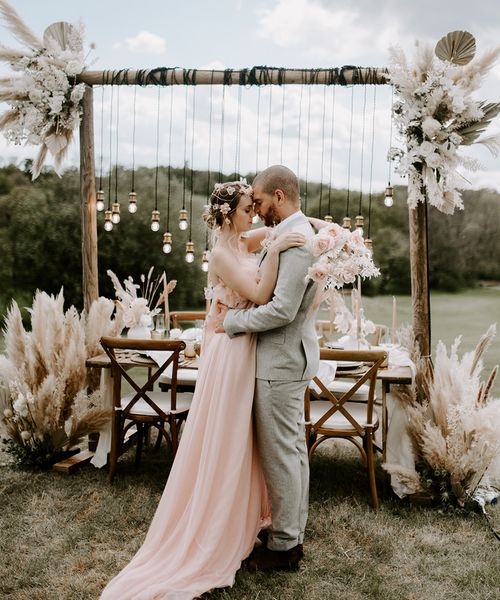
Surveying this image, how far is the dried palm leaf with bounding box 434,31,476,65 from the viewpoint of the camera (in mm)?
3545

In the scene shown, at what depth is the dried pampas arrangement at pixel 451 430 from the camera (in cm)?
337

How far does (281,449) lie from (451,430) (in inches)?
52.8

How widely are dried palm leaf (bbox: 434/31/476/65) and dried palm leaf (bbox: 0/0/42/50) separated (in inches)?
108

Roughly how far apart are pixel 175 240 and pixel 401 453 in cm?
470

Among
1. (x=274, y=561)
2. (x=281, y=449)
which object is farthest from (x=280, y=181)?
(x=274, y=561)

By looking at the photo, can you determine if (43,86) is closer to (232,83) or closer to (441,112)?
(232,83)

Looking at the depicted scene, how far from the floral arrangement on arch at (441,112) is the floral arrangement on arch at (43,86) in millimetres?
2229

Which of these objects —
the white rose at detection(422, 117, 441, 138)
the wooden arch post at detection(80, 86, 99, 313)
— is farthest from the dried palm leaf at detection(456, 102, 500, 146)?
the wooden arch post at detection(80, 86, 99, 313)

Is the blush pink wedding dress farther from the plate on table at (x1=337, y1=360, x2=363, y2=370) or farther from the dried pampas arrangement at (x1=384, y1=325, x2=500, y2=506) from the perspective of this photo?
the dried pampas arrangement at (x1=384, y1=325, x2=500, y2=506)

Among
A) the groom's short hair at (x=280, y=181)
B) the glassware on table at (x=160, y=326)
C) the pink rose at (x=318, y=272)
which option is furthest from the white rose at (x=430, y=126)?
the glassware on table at (x=160, y=326)

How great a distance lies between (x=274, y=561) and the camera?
2676mm

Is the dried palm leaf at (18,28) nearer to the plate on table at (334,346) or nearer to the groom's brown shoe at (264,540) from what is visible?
the plate on table at (334,346)

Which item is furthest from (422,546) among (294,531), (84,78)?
(84,78)

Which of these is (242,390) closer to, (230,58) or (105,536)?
(105,536)
